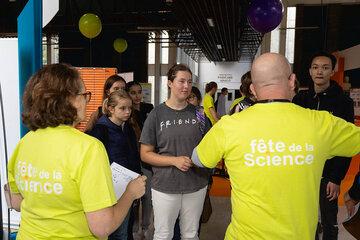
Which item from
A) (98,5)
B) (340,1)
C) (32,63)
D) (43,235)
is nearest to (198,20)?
(98,5)


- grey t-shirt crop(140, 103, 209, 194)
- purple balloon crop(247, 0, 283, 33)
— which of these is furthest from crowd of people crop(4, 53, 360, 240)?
purple balloon crop(247, 0, 283, 33)

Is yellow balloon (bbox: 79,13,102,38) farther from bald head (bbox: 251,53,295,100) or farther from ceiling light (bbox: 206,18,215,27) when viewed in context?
bald head (bbox: 251,53,295,100)

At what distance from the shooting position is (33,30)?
156 centimetres

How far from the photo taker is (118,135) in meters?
2.41

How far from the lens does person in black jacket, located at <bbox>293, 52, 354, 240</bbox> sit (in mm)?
2174

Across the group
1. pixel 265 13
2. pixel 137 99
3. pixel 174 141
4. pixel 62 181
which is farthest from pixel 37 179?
pixel 265 13

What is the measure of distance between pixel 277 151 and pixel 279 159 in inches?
1.1

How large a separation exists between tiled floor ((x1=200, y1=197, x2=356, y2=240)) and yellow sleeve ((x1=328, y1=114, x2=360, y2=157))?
2164 mm

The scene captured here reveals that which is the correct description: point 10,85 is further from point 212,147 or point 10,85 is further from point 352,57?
point 352,57

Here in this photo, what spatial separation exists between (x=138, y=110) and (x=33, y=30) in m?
2.08

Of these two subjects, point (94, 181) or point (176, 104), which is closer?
point (94, 181)

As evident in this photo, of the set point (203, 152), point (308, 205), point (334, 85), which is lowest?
point (308, 205)

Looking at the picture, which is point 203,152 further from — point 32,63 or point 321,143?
point 32,63

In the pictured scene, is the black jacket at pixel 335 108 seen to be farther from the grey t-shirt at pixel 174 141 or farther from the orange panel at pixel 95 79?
the orange panel at pixel 95 79
